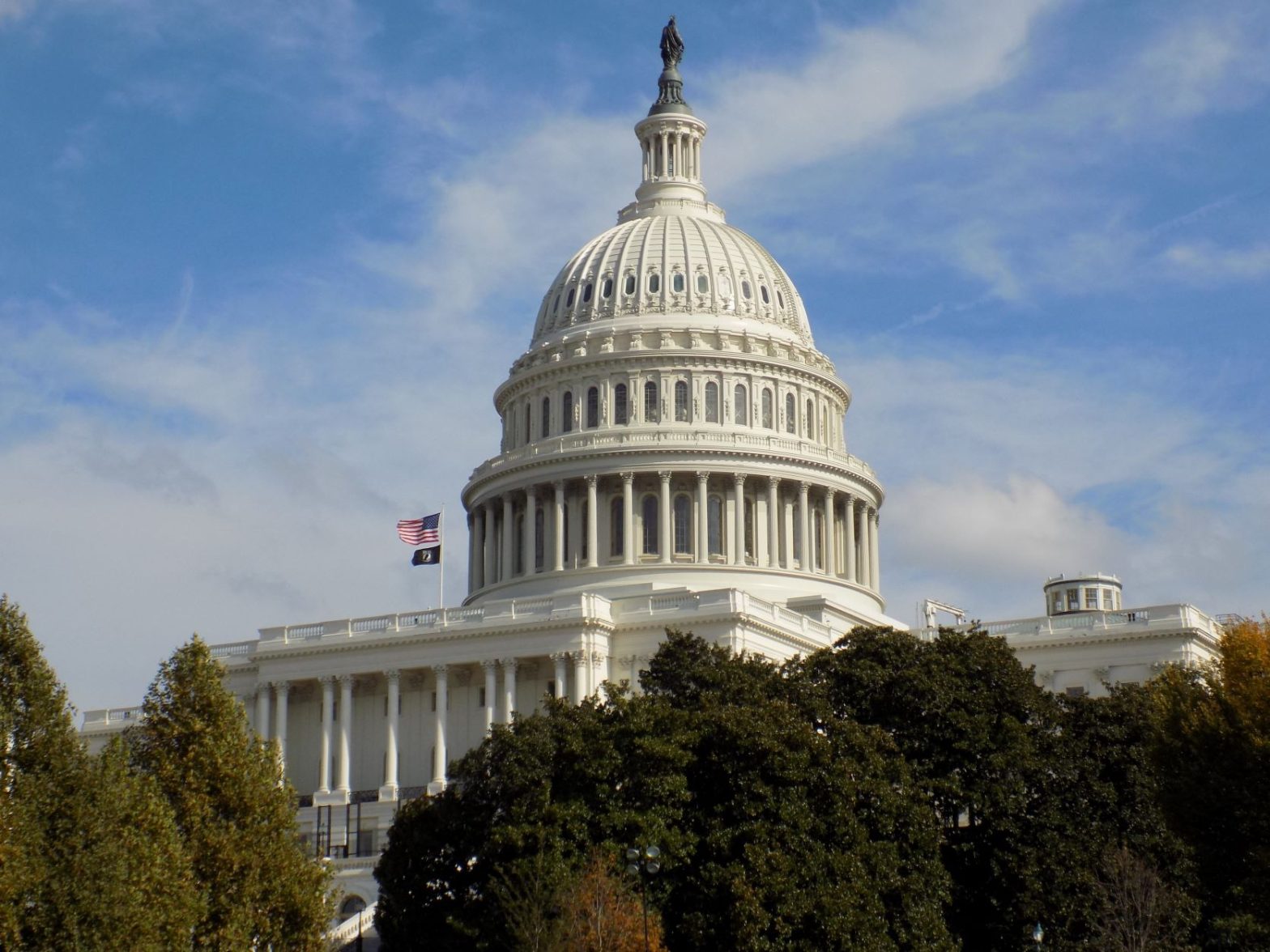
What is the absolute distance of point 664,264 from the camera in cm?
13438

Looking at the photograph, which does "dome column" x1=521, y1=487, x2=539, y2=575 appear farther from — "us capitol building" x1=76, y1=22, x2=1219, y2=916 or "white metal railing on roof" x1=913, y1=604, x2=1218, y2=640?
"white metal railing on roof" x1=913, y1=604, x2=1218, y2=640

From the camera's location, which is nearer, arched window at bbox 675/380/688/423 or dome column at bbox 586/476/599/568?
dome column at bbox 586/476/599/568

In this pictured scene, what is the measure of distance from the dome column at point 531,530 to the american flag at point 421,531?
9795mm

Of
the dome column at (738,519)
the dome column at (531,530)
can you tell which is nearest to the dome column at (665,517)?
the dome column at (738,519)

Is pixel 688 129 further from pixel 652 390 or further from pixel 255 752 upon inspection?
pixel 255 752

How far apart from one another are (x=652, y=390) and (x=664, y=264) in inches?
386

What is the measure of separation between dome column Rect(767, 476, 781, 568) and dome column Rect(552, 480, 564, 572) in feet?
40.4

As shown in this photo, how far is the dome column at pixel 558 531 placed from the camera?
124 meters

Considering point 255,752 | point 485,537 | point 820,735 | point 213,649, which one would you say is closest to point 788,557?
point 485,537

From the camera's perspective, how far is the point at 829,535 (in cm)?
12850

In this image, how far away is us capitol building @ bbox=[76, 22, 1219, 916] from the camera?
349ft

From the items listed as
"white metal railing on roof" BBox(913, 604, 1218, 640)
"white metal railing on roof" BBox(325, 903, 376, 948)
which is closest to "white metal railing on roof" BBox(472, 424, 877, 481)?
"white metal railing on roof" BBox(913, 604, 1218, 640)

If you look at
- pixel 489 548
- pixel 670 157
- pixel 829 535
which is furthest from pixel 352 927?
pixel 670 157

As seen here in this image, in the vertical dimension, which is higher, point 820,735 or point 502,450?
point 502,450
